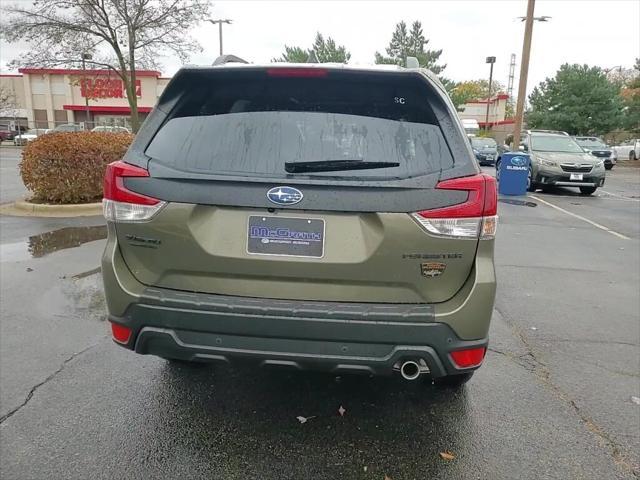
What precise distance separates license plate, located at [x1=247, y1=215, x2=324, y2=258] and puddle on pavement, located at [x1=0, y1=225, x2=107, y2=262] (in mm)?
5109

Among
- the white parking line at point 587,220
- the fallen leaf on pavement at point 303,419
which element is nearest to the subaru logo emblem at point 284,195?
the fallen leaf on pavement at point 303,419

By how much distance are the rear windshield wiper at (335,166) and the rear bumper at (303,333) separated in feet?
2.01

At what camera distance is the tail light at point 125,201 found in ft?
8.00

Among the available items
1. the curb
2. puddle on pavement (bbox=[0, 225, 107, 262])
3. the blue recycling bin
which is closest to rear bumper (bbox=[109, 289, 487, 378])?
puddle on pavement (bbox=[0, 225, 107, 262])

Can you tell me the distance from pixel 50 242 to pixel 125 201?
Result: 542 centimetres

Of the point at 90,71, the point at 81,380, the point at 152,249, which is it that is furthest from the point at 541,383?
the point at 90,71

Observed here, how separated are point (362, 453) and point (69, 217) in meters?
7.88

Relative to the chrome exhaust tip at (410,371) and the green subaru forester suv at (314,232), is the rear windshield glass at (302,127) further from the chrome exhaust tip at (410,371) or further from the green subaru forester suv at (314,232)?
the chrome exhaust tip at (410,371)

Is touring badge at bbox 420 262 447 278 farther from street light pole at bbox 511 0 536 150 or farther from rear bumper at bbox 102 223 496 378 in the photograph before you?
street light pole at bbox 511 0 536 150

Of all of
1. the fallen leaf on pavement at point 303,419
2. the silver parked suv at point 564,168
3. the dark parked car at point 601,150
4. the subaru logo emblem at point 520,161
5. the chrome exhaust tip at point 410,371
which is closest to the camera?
the chrome exhaust tip at point 410,371

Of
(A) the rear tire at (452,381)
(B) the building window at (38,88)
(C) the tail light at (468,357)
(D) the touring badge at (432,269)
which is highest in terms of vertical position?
(B) the building window at (38,88)

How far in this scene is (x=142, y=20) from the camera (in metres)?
18.2

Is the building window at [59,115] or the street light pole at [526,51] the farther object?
the building window at [59,115]

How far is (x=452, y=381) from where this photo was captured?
3160mm
